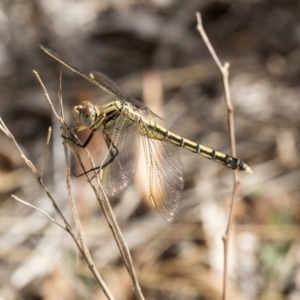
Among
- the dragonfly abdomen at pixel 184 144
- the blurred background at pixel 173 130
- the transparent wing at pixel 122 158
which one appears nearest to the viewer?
the transparent wing at pixel 122 158

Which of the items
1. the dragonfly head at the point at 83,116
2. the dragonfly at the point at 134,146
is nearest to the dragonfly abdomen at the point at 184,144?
the dragonfly at the point at 134,146

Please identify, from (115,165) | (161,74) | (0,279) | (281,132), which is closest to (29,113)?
(161,74)

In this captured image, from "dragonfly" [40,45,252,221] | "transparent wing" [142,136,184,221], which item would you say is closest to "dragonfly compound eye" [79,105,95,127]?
"dragonfly" [40,45,252,221]

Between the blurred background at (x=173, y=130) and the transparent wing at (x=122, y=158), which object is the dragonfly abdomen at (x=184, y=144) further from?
the blurred background at (x=173, y=130)

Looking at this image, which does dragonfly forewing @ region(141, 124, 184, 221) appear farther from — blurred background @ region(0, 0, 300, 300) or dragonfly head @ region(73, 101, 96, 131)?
blurred background @ region(0, 0, 300, 300)

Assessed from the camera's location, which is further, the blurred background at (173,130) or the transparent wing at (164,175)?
the blurred background at (173,130)

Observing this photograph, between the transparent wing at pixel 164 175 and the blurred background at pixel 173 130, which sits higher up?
the blurred background at pixel 173 130
